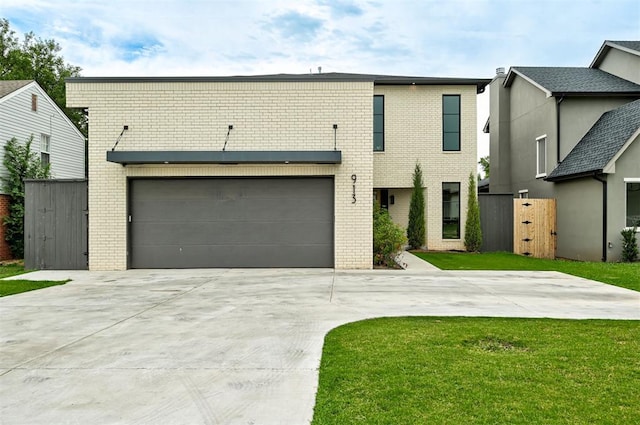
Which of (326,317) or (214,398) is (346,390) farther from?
(326,317)

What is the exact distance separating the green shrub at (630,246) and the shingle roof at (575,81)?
5651 mm

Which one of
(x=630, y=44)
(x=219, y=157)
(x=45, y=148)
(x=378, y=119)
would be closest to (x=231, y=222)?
(x=219, y=157)

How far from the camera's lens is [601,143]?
15.4 m

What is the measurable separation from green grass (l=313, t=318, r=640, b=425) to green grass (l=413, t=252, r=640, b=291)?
17.7ft

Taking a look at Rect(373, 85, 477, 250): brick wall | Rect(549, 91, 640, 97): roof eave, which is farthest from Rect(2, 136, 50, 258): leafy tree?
Rect(549, 91, 640, 97): roof eave

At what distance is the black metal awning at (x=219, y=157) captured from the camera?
11477mm

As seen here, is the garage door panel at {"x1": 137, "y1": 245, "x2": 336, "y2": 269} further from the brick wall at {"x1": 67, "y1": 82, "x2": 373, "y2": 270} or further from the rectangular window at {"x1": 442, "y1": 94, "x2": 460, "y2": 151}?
the rectangular window at {"x1": 442, "y1": 94, "x2": 460, "y2": 151}

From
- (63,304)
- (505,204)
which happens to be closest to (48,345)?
(63,304)

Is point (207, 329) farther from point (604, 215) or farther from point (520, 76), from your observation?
point (520, 76)

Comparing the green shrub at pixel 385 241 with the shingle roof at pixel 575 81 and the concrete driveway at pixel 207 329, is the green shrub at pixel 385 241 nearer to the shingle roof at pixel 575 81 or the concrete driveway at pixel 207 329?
the concrete driveway at pixel 207 329

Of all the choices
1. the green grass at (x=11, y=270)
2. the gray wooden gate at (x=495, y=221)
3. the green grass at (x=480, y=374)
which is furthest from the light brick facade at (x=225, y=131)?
the gray wooden gate at (x=495, y=221)

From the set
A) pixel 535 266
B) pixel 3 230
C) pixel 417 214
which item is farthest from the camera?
pixel 417 214

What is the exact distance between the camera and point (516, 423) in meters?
3.19

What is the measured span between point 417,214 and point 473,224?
2.03 m
